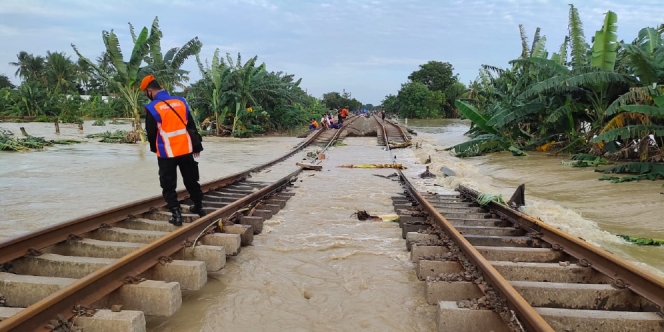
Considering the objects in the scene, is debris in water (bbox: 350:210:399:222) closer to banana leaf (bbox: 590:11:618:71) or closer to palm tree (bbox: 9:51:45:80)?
banana leaf (bbox: 590:11:618:71)

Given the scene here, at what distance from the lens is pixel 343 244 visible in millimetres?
5152

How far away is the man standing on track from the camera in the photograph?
15.9ft

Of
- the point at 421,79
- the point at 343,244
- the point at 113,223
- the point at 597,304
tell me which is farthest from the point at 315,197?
the point at 421,79

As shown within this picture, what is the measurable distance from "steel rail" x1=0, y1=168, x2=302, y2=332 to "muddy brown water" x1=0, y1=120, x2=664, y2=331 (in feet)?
1.40

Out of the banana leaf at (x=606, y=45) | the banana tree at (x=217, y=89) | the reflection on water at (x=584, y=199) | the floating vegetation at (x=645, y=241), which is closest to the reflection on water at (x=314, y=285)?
the reflection on water at (x=584, y=199)

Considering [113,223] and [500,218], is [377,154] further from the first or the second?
[113,223]

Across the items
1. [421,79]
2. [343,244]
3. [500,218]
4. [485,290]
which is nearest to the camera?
[485,290]

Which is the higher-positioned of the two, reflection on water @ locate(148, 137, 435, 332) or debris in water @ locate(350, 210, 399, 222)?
debris in water @ locate(350, 210, 399, 222)

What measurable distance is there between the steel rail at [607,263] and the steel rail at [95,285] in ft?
11.3

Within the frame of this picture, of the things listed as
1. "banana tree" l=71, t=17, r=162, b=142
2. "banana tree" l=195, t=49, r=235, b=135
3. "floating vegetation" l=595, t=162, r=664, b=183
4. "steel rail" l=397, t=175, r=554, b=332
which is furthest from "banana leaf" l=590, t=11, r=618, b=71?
"banana tree" l=195, t=49, r=235, b=135

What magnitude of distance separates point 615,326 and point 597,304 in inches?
19.0

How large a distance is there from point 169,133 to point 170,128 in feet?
0.18

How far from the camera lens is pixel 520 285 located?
3209 millimetres

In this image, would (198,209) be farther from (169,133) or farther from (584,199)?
(584,199)
